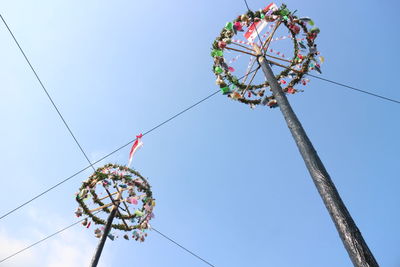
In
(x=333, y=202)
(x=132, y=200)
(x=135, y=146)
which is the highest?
(x=135, y=146)

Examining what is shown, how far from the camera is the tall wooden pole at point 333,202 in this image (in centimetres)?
229

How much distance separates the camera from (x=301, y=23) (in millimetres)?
6777

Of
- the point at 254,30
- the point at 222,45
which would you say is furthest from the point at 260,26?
the point at 222,45

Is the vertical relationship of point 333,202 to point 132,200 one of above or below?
below

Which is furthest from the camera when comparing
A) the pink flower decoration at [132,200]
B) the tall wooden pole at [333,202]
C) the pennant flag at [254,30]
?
the pink flower decoration at [132,200]

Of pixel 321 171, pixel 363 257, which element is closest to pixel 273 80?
pixel 321 171

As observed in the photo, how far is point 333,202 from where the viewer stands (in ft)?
8.89

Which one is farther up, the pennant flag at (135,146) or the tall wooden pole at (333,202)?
the pennant flag at (135,146)

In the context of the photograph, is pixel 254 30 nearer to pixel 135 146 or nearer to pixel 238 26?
pixel 238 26

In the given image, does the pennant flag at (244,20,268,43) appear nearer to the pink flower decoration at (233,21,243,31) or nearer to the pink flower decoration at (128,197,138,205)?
the pink flower decoration at (233,21,243,31)

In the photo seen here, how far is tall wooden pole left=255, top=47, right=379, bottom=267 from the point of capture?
229 cm

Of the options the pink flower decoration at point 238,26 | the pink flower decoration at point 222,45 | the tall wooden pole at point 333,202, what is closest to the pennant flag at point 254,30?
the pink flower decoration at point 238,26

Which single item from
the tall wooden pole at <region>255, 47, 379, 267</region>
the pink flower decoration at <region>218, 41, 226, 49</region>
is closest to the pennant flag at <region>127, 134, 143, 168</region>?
the pink flower decoration at <region>218, 41, 226, 49</region>

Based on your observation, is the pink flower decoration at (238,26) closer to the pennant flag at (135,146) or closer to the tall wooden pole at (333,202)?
the tall wooden pole at (333,202)
